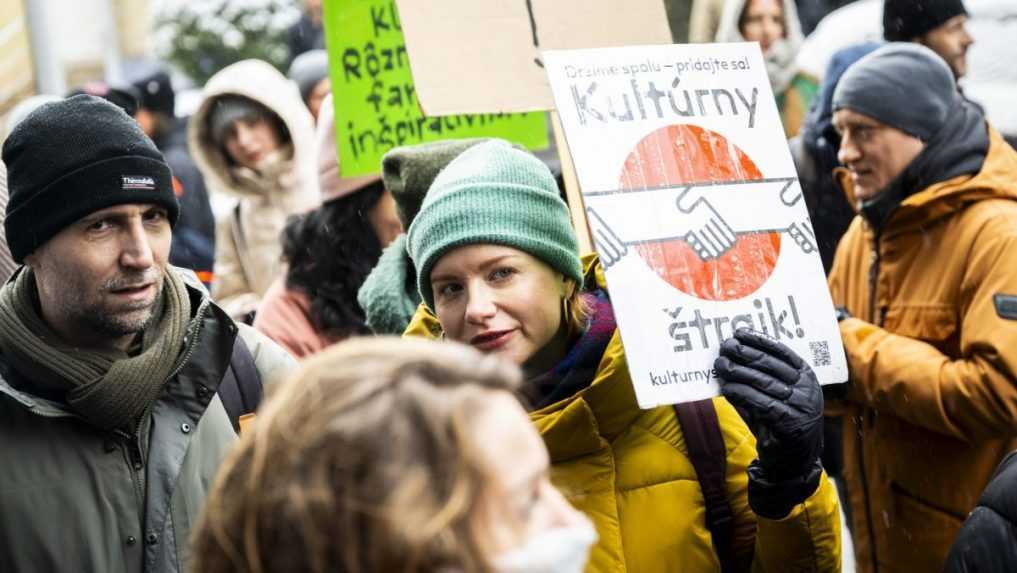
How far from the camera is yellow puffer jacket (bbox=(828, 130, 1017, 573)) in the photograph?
417 centimetres

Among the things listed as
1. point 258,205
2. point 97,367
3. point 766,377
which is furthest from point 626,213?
point 258,205

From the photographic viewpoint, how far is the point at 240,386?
3336 millimetres

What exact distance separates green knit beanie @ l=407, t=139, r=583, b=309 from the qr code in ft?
1.77

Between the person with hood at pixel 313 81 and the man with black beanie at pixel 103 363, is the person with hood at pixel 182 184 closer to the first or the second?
the person with hood at pixel 313 81

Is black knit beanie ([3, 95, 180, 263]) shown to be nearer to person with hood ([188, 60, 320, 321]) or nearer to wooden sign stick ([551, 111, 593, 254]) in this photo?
wooden sign stick ([551, 111, 593, 254])

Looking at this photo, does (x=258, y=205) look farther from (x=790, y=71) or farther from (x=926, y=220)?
(x=926, y=220)

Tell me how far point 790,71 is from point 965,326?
11.4ft

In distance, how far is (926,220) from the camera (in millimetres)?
4535

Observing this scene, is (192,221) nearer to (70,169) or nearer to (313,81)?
(313,81)

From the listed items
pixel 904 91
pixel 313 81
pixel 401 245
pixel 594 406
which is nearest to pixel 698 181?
pixel 594 406

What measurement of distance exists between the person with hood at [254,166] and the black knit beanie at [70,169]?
3.32 metres

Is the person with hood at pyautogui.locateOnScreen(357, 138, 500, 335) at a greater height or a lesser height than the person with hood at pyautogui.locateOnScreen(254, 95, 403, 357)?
greater

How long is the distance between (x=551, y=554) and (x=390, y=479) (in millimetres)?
237

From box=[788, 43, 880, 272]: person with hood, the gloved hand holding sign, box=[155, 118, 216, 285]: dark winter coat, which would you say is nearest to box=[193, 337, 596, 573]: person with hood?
the gloved hand holding sign
